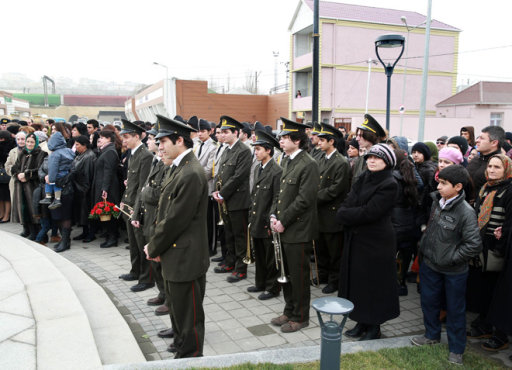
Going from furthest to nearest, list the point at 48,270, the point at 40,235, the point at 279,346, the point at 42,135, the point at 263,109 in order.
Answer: the point at 263,109 → the point at 42,135 → the point at 40,235 → the point at 48,270 → the point at 279,346

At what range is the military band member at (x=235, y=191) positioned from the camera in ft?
21.5

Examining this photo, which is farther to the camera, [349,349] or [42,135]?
[42,135]

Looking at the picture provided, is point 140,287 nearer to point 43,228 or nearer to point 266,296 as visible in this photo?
point 266,296

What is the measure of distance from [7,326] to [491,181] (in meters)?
5.27

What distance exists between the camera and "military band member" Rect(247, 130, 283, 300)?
5.74 meters

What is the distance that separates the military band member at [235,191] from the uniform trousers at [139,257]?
4.09ft

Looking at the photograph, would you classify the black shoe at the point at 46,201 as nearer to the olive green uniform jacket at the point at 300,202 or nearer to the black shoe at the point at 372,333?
the olive green uniform jacket at the point at 300,202

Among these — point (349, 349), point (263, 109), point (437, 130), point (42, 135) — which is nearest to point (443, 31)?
point (437, 130)

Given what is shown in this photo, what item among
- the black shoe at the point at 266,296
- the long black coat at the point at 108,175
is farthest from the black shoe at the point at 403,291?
the long black coat at the point at 108,175

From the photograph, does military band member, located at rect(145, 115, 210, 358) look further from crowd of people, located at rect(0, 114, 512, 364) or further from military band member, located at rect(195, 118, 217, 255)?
military band member, located at rect(195, 118, 217, 255)

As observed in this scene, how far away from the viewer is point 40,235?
8.59m

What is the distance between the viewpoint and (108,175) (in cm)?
811

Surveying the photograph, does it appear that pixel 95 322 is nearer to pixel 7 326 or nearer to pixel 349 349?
pixel 7 326

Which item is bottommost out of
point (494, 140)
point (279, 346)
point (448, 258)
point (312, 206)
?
point (279, 346)
